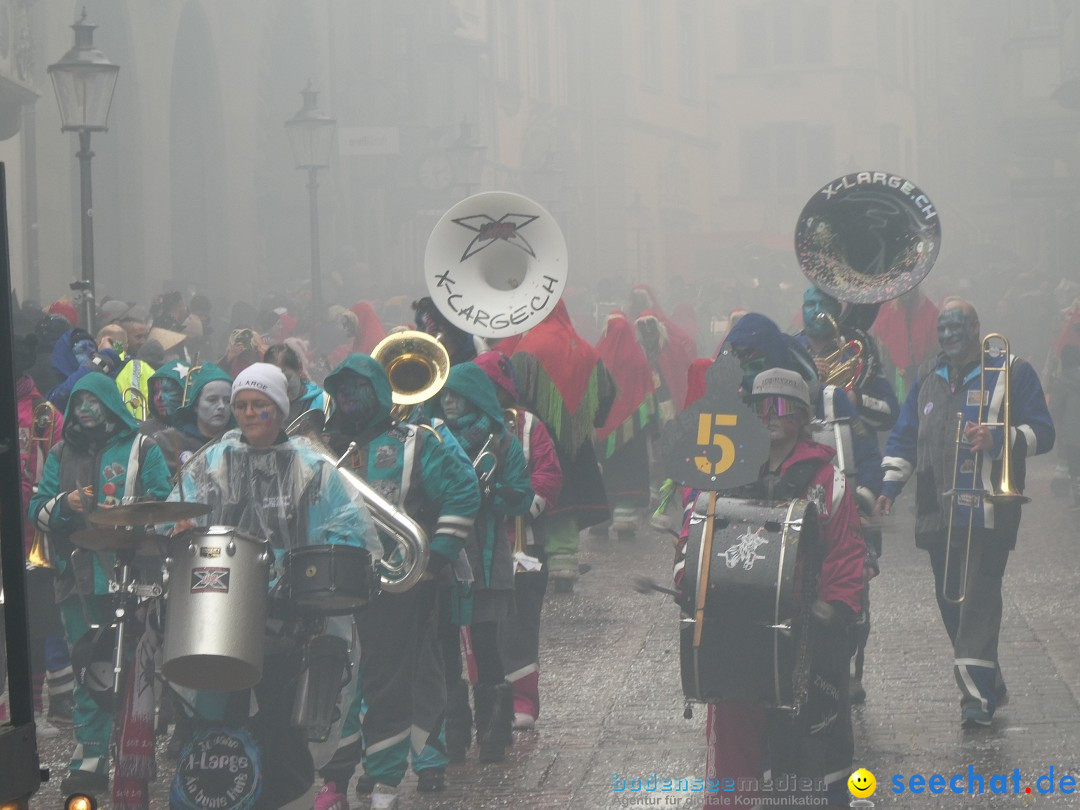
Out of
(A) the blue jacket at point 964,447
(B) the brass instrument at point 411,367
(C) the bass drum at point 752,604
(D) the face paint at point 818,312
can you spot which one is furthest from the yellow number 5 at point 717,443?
(D) the face paint at point 818,312

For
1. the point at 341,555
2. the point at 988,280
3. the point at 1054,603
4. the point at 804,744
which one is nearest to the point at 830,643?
the point at 804,744

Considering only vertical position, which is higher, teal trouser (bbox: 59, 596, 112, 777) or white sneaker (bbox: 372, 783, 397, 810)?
teal trouser (bbox: 59, 596, 112, 777)

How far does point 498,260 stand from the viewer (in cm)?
972

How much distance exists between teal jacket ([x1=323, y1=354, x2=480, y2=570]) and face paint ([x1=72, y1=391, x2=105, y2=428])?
3.63ft

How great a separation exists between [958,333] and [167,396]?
3580 mm

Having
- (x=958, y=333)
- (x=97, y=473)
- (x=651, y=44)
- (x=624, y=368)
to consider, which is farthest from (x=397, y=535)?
(x=651, y=44)

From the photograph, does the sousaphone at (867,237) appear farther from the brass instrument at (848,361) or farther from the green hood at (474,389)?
the green hood at (474,389)

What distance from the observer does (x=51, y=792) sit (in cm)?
743

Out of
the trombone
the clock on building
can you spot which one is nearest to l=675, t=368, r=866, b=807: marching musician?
the trombone

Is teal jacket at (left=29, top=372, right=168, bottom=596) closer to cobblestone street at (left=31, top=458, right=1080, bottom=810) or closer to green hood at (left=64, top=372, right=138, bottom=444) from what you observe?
green hood at (left=64, top=372, right=138, bottom=444)

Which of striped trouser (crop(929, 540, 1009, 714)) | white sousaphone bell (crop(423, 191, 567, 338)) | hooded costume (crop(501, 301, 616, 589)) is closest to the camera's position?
striped trouser (crop(929, 540, 1009, 714))

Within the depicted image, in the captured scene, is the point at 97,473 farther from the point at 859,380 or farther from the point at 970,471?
the point at 970,471

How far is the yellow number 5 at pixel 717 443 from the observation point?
19.9ft

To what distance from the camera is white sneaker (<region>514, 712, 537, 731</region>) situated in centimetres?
821
